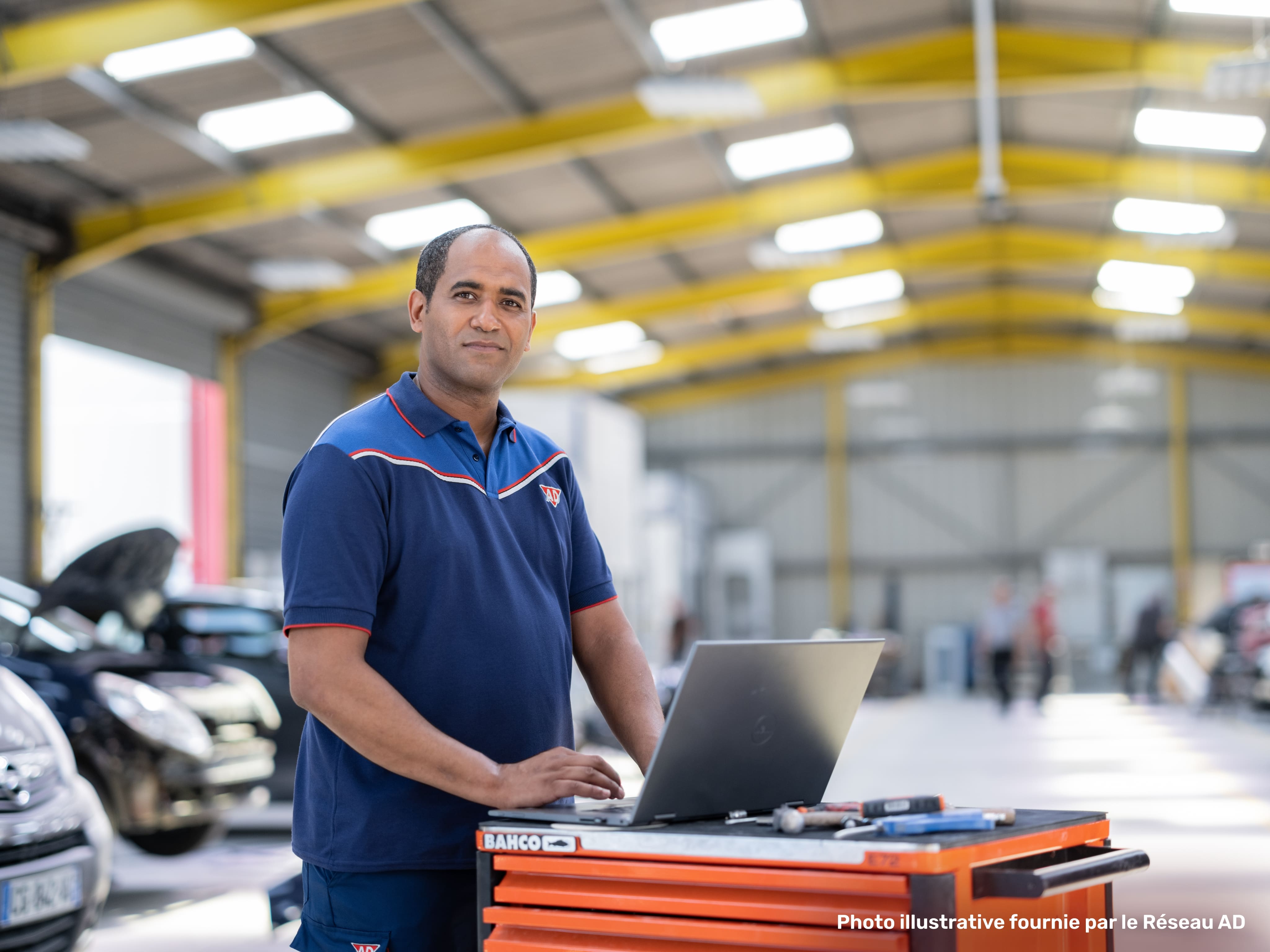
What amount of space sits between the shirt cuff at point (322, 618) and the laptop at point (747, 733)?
1.07ft

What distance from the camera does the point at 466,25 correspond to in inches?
469

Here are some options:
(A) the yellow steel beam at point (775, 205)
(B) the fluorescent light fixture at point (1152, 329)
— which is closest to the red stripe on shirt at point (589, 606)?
(A) the yellow steel beam at point (775, 205)

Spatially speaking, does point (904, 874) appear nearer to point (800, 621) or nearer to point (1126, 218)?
point (1126, 218)

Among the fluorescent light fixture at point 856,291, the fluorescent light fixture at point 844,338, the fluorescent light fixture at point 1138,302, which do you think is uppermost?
the fluorescent light fixture at point 856,291

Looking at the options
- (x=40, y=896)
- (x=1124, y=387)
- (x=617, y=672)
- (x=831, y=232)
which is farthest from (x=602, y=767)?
(x=1124, y=387)

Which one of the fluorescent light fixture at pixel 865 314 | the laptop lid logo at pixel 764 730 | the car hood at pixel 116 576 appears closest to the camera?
the laptop lid logo at pixel 764 730

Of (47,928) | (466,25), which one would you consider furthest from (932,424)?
(47,928)

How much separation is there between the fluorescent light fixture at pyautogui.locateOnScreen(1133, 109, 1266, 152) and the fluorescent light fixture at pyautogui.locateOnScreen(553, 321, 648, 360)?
891cm

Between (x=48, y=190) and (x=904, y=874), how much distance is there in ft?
46.6

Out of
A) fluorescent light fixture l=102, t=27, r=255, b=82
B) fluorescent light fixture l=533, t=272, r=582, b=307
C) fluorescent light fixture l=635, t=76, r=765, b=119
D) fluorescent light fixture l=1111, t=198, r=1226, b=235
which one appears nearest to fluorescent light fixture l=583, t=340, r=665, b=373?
fluorescent light fixture l=533, t=272, r=582, b=307

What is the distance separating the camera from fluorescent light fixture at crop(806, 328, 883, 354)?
73.5ft

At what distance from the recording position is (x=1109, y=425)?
25984 millimetres

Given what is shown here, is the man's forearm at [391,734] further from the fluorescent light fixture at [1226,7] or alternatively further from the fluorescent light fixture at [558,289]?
the fluorescent light fixture at [558,289]

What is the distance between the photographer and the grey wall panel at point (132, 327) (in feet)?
48.7
